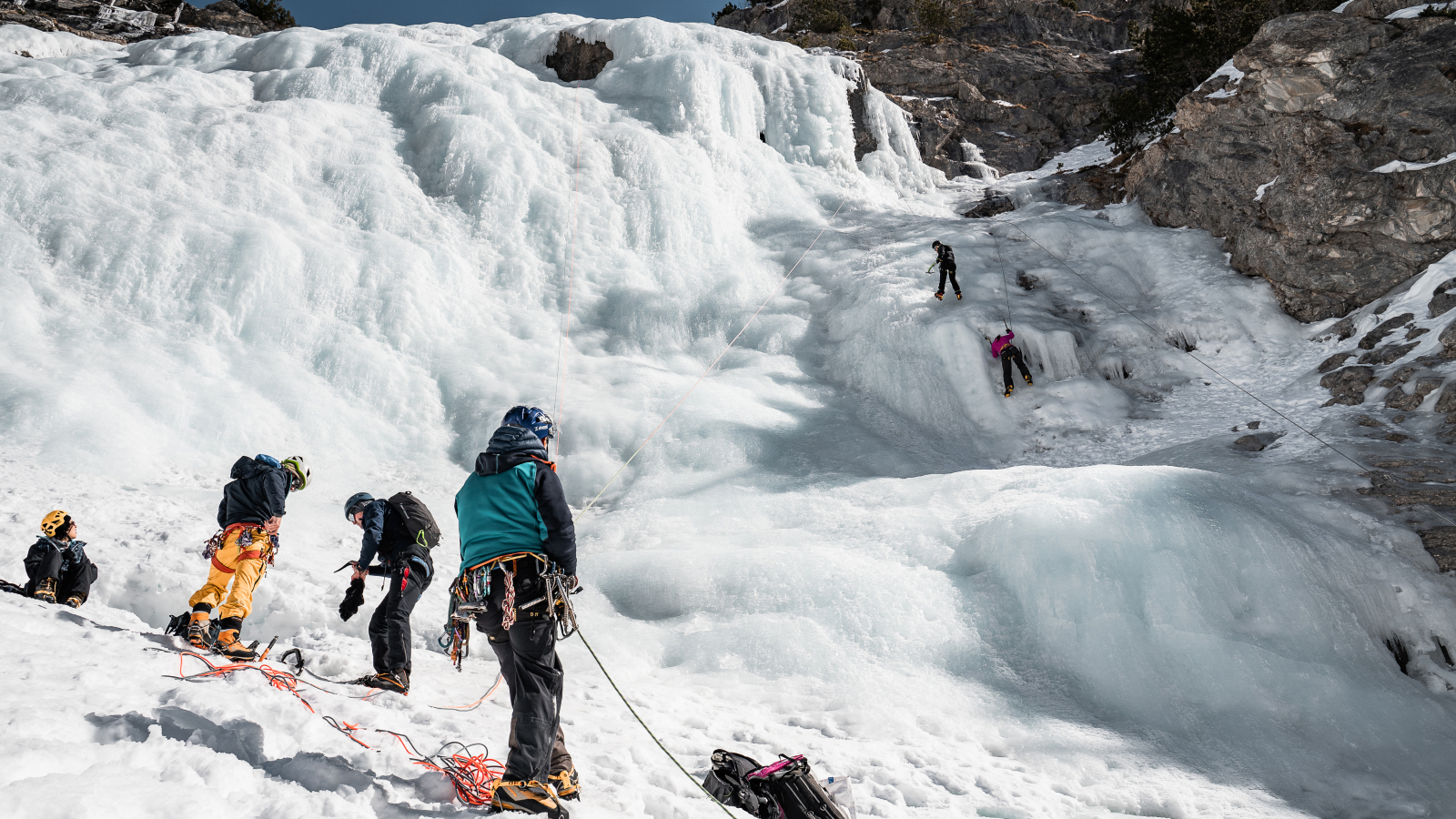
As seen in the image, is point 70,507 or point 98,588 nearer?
point 98,588

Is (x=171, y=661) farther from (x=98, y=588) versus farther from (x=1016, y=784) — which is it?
(x=1016, y=784)

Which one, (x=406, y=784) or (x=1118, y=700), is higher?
(x=1118, y=700)

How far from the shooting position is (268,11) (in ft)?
86.4

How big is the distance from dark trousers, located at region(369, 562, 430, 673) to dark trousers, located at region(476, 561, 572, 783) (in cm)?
177

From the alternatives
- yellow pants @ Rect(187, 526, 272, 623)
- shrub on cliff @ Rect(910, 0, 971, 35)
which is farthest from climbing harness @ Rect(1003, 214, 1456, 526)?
shrub on cliff @ Rect(910, 0, 971, 35)

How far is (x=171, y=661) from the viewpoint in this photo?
384cm

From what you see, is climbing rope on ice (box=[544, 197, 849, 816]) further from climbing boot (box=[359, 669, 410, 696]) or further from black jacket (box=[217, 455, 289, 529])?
black jacket (box=[217, 455, 289, 529])

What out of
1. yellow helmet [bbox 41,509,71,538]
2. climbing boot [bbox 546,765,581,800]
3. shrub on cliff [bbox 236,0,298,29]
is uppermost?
shrub on cliff [bbox 236,0,298,29]

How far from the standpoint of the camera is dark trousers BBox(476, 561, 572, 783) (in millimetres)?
3088

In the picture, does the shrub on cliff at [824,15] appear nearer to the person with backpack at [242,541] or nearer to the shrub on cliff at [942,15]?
the shrub on cliff at [942,15]

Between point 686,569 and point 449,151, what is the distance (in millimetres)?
9907

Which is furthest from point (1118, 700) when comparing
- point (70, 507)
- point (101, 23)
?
point (101, 23)

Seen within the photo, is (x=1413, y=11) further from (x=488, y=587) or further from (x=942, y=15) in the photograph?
(x=942, y=15)

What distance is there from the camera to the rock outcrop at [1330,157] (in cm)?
1134
